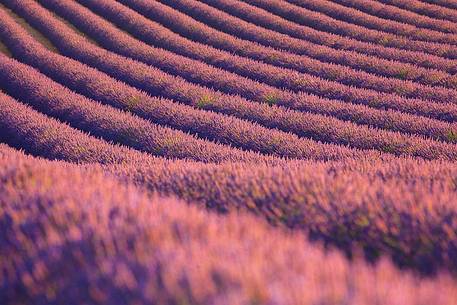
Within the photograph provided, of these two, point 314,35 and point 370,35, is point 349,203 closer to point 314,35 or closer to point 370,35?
point 314,35

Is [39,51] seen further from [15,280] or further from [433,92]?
[15,280]

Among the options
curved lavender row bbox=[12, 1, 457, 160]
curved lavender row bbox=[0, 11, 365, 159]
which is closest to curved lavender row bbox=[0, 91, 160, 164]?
curved lavender row bbox=[0, 11, 365, 159]

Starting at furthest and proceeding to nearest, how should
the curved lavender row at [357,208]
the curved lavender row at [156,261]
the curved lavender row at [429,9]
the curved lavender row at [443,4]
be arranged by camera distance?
the curved lavender row at [443,4] < the curved lavender row at [429,9] < the curved lavender row at [357,208] < the curved lavender row at [156,261]

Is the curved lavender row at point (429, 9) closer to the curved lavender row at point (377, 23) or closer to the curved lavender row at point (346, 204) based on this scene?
the curved lavender row at point (377, 23)

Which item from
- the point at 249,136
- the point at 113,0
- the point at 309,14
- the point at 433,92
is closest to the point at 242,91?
the point at 249,136

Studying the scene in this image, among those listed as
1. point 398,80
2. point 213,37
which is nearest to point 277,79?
point 398,80

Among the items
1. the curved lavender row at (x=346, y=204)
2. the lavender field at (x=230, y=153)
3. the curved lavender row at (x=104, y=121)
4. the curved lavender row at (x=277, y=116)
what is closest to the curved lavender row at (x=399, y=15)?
the lavender field at (x=230, y=153)
